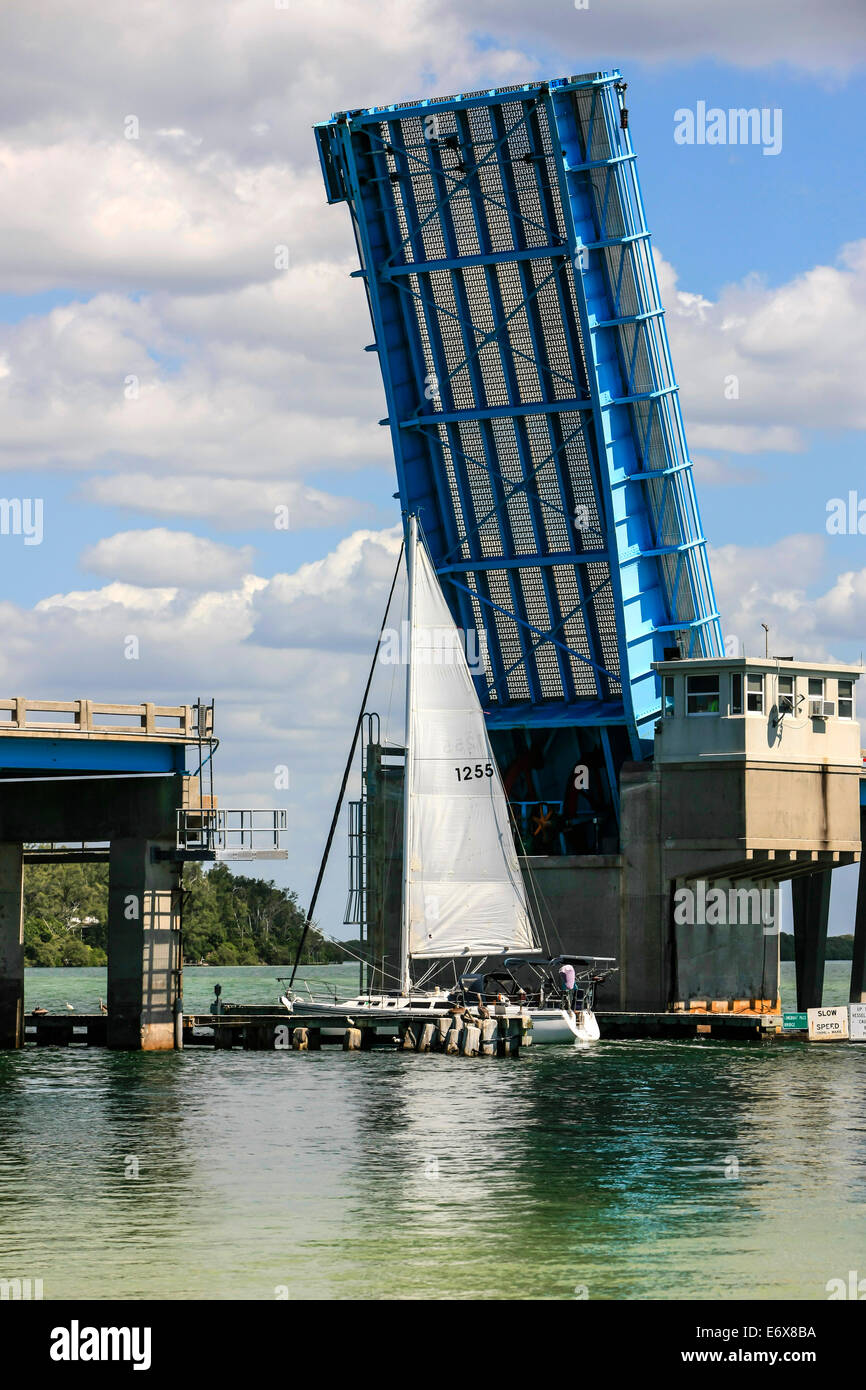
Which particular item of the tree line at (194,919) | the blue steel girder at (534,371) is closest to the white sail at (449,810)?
the blue steel girder at (534,371)

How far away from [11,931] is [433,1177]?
79.9 feet

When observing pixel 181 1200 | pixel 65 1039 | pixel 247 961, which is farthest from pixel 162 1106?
pixel 247 961

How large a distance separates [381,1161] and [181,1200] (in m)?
4.95

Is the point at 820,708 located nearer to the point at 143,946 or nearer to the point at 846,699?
the point at 846,699

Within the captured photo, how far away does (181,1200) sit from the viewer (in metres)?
27.7

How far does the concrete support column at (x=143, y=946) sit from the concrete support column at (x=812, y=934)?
25.3 m

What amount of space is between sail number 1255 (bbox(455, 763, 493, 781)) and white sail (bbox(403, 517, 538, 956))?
2cm

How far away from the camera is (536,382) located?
53469 millimetres

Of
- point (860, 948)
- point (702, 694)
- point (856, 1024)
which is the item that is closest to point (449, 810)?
point (702, 694)

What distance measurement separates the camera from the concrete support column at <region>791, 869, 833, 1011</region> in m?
68.2

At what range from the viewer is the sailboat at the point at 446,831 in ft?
162

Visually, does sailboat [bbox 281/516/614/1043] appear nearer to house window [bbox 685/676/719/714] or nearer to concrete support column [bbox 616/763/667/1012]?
concrete support column [bbox 616/763/667/1012]

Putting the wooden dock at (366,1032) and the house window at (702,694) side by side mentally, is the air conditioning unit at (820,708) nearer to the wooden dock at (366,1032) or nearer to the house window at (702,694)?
the house window at (702,694)
